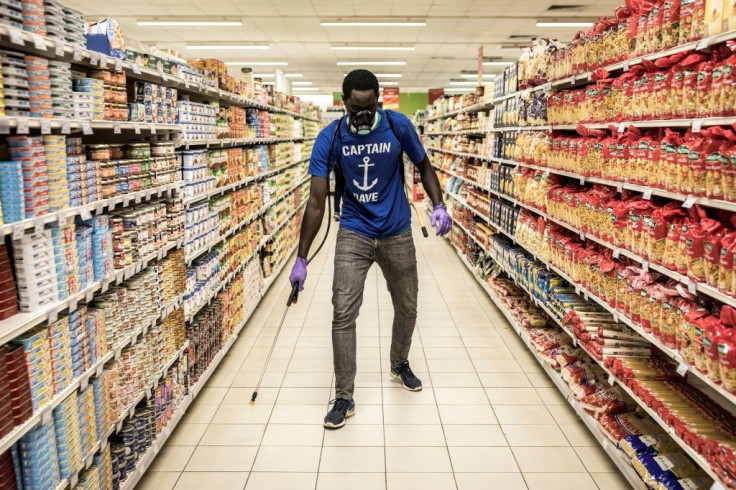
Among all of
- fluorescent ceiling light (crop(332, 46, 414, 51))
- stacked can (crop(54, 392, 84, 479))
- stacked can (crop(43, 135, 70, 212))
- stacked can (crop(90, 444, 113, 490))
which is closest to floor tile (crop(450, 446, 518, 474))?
stacked can (crop(90, 444, 113, 490))

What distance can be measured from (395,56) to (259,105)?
1019cm

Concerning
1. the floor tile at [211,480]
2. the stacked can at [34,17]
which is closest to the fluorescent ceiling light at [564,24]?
the floor tile at [211,480]

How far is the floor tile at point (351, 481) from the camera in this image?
2957 mm

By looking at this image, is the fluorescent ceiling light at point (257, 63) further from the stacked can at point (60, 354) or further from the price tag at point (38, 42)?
the stacked can at point (60, 354)

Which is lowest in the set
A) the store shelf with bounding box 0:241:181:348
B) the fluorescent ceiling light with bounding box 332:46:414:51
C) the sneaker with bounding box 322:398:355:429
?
the sneaker with bounding box 322:398:355:429

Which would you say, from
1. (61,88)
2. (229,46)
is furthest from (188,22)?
(61,88)

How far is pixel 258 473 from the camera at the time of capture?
122 inches

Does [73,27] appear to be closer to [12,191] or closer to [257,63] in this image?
[12,191]

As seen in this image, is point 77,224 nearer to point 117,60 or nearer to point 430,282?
point 117,60

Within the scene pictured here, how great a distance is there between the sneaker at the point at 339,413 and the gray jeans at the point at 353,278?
45mm

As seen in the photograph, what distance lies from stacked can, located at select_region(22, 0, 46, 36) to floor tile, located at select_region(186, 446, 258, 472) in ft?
7.57

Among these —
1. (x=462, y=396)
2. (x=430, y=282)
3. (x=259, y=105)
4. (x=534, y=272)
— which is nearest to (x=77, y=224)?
(x=462, y=396)

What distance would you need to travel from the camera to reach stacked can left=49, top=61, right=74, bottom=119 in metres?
2.18

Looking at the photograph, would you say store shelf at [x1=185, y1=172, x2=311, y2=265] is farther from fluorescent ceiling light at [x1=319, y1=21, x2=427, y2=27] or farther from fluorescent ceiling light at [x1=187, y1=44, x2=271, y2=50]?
fluorescent ceiling light at [x1=187, y1=44, x2=271, y2=50]
